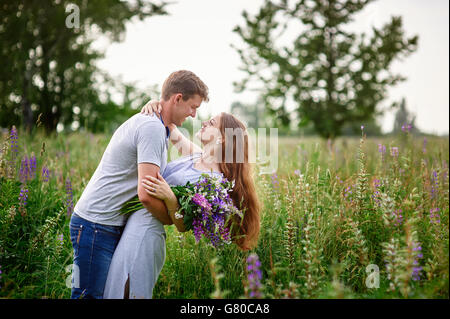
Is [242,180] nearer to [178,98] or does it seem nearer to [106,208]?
[178,98]

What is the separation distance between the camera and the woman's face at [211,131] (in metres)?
2.95

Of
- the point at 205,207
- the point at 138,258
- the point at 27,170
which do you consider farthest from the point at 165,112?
the point at 27,170

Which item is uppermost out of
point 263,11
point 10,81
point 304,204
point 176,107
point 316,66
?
point 263,11

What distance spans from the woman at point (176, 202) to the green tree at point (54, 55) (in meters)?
6.92

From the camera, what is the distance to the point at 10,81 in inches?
323

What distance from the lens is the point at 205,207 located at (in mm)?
2307

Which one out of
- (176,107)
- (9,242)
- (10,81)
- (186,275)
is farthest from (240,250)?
(10,81)

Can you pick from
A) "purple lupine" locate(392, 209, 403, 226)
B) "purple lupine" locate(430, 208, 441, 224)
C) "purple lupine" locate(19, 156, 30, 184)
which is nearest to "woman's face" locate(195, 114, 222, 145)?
"purple lupine" locate(392, 209, 403, 226)

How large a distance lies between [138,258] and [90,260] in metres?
0.40

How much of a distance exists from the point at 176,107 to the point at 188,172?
555 millimetres

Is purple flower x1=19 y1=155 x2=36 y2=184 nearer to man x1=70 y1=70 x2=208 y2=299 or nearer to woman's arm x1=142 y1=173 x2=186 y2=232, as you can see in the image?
man x1=70 y1=70 x2=208 y2=299
